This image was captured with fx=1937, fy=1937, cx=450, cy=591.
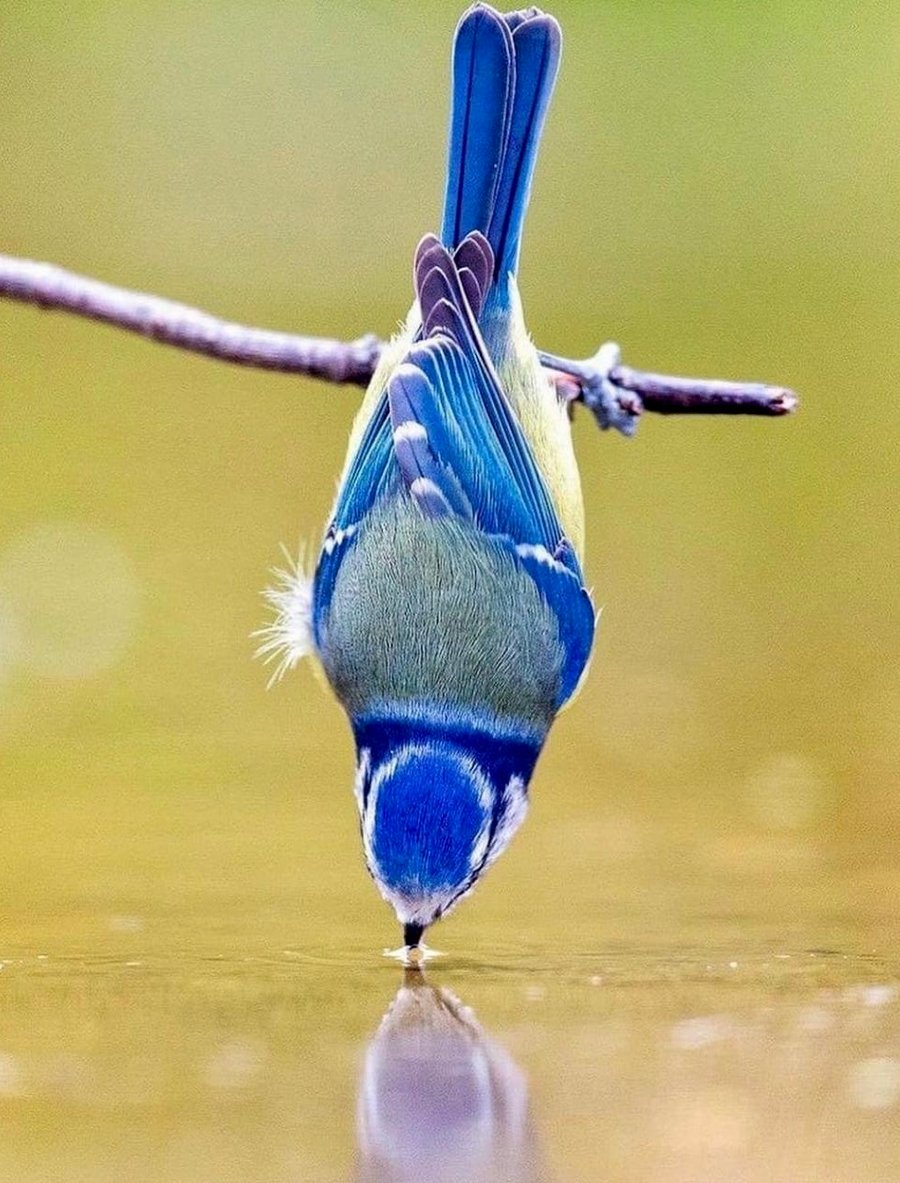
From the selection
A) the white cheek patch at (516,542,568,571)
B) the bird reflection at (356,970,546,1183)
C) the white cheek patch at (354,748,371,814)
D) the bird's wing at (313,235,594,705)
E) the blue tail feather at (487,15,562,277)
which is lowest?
the bird reflection at (356,970,546,1183)

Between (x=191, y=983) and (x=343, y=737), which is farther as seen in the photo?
(x=343, y=737)

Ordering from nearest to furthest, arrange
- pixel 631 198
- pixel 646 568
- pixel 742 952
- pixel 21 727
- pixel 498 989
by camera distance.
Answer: pixel 498 989
pixel 742 952
pixel 21 727
pixel 646 568
pixel 631 198

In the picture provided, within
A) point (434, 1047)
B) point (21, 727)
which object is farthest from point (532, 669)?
point (21, 727)

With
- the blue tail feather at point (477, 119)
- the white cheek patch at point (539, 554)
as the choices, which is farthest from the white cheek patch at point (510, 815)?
the blue tail feather at point (477, 119)

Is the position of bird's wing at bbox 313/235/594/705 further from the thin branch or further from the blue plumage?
the thin branch

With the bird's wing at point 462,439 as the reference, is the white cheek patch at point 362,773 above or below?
below

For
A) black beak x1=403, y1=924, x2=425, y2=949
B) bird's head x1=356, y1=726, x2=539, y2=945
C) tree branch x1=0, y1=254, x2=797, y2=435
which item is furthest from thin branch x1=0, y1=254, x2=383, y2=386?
black beak x1=403, y1=924, x2=425, y2=949

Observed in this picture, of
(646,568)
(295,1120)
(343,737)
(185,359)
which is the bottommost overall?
(295,1120)

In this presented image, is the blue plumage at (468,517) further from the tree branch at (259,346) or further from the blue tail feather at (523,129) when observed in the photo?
the tree branch at (259,346)

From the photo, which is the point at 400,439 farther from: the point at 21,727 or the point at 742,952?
the point at 21,727
